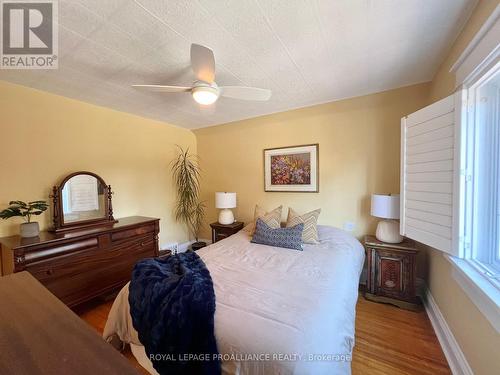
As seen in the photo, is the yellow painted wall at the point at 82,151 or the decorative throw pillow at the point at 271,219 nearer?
the yellow painted wall at the point at 82,151

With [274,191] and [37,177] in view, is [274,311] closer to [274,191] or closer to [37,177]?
[274,191]

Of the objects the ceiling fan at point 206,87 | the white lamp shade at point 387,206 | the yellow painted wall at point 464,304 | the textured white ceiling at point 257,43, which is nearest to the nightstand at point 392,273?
the yellow painted wall at point 464,304

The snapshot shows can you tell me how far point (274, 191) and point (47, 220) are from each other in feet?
9.42

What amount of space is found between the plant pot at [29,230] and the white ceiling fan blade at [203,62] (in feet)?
7.27

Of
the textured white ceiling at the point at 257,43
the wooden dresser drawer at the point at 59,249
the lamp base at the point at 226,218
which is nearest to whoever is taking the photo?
the textured white ceiling at the point at 257,43

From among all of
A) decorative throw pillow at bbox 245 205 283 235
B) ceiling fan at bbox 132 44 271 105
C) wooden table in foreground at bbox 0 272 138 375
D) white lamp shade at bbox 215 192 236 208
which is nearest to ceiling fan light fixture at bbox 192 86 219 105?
ceiling fan at bbox 132 44 271 105

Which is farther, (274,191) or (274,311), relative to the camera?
(274,191)

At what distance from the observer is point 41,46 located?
1574 millimetres

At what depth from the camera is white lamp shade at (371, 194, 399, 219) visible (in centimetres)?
217

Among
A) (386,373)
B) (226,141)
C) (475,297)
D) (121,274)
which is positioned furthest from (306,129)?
(121,274)

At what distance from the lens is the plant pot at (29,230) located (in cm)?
201

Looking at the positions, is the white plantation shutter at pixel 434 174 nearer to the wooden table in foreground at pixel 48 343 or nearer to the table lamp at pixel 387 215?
the table lamp at pixel 387 215

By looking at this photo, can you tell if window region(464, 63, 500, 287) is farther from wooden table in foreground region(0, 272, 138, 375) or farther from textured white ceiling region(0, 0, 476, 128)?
wooden table in foreground region(0, 272, 138, 375)

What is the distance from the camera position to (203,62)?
140cm
